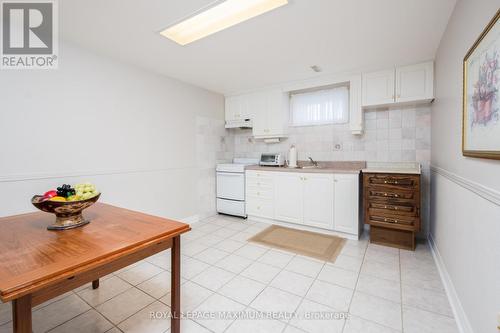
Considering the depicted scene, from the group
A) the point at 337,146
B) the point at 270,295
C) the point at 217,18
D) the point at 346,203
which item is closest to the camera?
the point at 270,295

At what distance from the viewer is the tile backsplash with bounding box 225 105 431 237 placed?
3.03 metres

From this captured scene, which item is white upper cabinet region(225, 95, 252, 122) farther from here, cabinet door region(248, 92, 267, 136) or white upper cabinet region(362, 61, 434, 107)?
white upper cabinet region(362, 61, 434, 107)

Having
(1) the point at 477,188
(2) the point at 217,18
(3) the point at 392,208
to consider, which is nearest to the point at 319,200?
(3) the point at 392,208

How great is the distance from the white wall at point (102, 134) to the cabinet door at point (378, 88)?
260 centimetres

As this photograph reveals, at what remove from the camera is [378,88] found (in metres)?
3.02

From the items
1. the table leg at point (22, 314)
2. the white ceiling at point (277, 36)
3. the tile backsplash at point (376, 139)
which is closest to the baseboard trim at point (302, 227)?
the tile backsplash at point (376, 139)

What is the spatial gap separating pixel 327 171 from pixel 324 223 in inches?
29.3

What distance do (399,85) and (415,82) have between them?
17 centimetres

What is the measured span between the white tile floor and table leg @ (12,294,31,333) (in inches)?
33.9

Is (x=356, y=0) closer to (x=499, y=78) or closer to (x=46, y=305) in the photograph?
(x=499, y=78)

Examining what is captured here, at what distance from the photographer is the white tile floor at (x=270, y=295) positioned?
5.08 ft

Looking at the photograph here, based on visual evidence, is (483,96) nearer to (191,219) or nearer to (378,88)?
(378,88)

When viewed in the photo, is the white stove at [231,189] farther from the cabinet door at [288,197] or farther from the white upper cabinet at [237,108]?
the white upper cabinet at [237,108]

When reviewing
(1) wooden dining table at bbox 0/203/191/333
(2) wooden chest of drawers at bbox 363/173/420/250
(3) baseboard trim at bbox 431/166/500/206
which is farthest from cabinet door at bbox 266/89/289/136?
(1) wooden dining table at bbox 0/203/191/333
